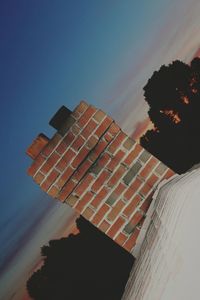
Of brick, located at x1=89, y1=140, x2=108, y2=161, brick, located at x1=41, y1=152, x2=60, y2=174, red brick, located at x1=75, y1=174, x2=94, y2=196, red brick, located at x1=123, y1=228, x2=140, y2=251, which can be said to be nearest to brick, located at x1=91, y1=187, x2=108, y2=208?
red brick, located at x1=75, y1=174, x2=94, y2=196

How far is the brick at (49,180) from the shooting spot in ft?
9.73

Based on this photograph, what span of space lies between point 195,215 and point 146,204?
868 millimetres

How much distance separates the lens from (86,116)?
3.08 meters

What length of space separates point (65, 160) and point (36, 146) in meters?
0.32

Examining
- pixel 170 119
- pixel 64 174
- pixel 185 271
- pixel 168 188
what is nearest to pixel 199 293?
pixel 185 271

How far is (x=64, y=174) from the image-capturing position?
2.96 m

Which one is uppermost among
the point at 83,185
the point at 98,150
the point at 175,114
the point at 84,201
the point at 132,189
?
the point at 175,114

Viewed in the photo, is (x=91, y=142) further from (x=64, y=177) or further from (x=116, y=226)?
(x=116, y=226)

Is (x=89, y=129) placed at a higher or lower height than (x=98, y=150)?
higher

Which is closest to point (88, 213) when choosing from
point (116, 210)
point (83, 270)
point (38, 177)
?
point (116, 210)

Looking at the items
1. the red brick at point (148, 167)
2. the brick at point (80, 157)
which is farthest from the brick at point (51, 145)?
the red brick at point (148, 167)

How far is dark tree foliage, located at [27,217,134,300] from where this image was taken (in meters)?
19.6

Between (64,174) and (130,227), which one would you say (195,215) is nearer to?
(130,227)

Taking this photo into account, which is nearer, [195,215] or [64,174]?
[195,215]
